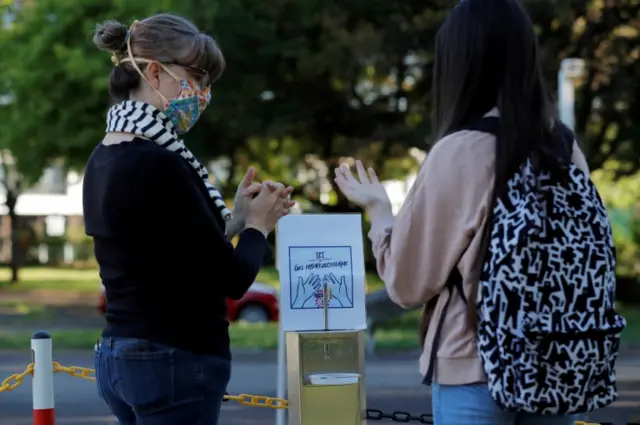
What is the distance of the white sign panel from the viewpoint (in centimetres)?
398

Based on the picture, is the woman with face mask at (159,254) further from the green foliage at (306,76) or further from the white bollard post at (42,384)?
the green foliage at (306,76)

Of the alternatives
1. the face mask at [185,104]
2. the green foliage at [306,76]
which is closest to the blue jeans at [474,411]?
the face mask at [185,104]

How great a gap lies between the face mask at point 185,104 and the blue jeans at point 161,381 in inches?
23.0

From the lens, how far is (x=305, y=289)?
399 cm

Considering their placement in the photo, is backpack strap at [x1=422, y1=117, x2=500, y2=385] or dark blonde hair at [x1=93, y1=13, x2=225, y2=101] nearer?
backpack strap at [x1=422, y1=117, x2=500, y2=385]

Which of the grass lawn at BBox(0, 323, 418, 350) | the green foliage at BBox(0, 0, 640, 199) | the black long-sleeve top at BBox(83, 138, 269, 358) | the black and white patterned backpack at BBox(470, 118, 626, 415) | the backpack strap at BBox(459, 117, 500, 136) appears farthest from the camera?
the green foliage at BBox(0, 0, 640, 199)

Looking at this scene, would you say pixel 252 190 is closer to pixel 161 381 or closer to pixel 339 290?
pixel 161 381

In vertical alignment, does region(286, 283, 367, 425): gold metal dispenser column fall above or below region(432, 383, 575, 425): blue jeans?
below

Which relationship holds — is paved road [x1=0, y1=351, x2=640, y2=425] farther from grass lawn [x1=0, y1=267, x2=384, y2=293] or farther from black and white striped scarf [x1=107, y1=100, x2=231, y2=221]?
grass lawn [x1=0, y1=267, x2=384, y2=293]

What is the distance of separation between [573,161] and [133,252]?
1043mm

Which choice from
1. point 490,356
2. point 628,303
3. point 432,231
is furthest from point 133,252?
point 628,303

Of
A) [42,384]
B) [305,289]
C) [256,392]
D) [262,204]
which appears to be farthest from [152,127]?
[256,392]

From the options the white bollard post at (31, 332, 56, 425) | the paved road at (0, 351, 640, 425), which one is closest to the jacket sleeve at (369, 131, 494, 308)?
the white bollard post at (31, 332, 56, 425)

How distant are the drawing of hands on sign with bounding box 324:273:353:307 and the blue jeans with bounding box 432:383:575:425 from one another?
1.67 m
